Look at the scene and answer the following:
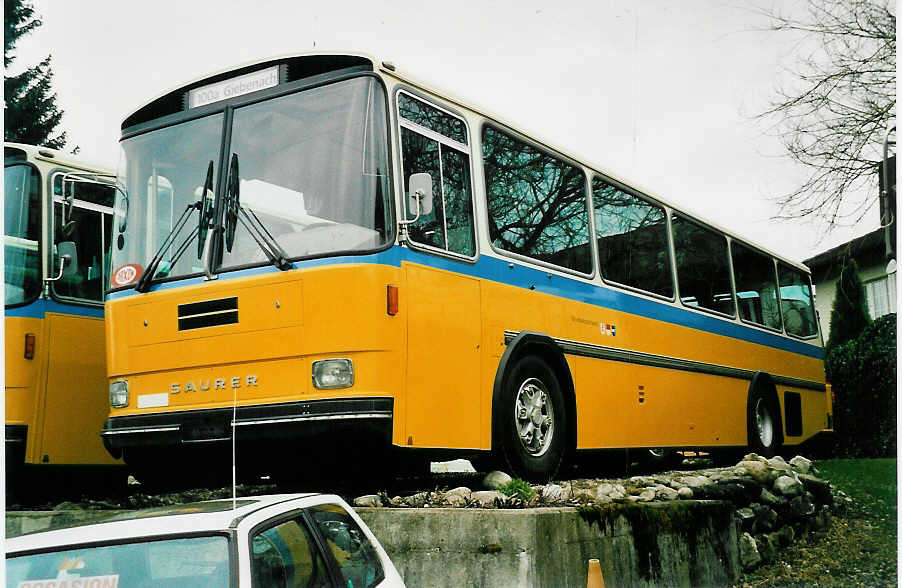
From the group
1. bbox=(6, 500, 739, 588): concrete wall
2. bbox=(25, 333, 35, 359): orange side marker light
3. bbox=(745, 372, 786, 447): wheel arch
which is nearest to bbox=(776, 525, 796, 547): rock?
bbox=(6, 500, 739, 588): concrete wall

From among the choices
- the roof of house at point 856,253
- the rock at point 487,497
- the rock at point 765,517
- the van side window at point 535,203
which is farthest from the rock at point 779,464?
the rock at point 487,497

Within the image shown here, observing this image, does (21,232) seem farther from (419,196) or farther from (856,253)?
(856,253)

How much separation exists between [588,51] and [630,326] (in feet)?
7.61

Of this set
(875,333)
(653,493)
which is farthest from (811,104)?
(653,493)

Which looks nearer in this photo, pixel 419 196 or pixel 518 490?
pixel 419 196

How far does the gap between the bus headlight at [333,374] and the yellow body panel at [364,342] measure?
0.12ft

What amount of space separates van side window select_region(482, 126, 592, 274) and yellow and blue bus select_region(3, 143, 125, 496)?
261 centimetres

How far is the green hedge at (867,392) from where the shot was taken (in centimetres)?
623

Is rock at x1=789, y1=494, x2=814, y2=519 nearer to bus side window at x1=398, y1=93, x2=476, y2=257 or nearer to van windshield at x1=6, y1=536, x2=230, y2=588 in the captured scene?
bus side window at x1=398, y1=93, x2=476, y2=257

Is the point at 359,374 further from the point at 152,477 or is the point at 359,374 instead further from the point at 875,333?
the point at 875,333

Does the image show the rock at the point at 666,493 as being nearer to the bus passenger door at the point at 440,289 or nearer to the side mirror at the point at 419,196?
the bus passenger door at the point at 440,289

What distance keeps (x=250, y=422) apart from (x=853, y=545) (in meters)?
3.79

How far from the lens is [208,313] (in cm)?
585

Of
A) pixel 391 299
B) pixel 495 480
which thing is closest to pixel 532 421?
pixel 495 480
